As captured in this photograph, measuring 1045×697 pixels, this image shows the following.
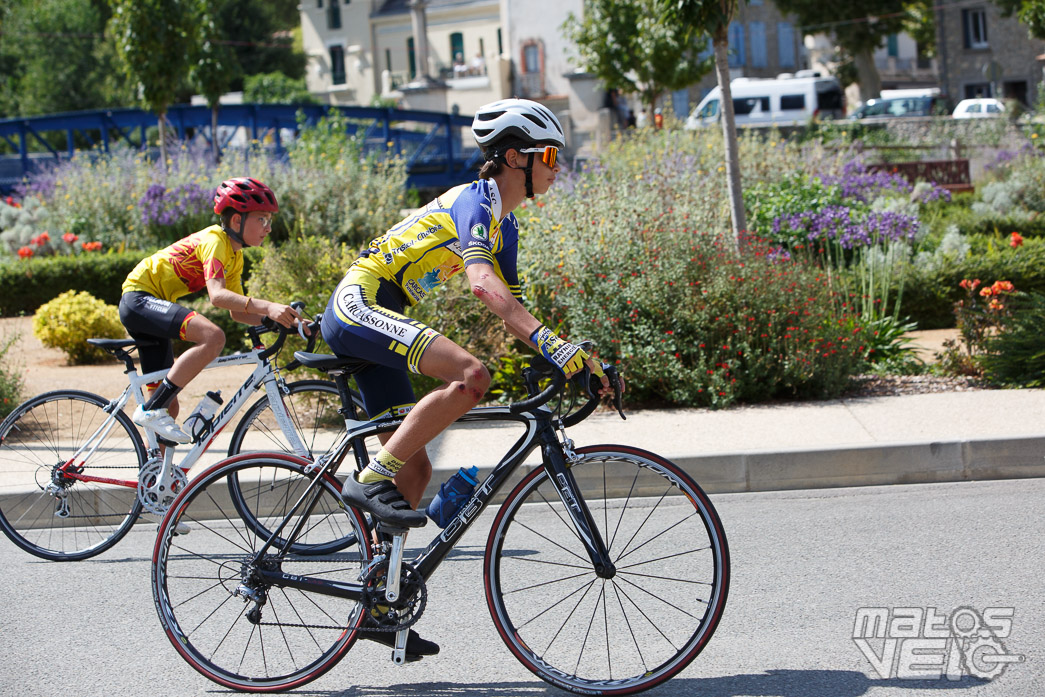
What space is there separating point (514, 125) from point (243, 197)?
2.17 m

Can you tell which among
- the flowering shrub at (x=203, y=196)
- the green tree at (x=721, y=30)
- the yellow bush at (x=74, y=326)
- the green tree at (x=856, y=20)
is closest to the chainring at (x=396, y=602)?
the green tree at (x=721, y=30)

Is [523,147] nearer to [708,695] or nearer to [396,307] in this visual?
[396,307]

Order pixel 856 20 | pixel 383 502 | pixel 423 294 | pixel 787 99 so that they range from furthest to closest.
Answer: pixel 856 20
pixel 787 99
pixel 423 294
pixel 383 502

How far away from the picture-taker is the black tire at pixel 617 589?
11.8 feet

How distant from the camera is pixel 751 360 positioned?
7.89m

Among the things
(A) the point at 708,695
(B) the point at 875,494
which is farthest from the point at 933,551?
(A) the point at 708,695

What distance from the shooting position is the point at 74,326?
10.9m

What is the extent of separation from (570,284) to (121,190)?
10.5 metres

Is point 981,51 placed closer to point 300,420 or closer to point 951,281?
point 951,281

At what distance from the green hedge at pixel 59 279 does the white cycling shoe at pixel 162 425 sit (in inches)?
361

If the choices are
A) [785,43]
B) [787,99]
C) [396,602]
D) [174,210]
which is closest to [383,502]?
[396,602]

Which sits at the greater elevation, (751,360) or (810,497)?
(751,360)

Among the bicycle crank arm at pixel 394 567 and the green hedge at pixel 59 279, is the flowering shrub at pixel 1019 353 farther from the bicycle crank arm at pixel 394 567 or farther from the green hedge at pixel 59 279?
the green hedge at pixel 59 279

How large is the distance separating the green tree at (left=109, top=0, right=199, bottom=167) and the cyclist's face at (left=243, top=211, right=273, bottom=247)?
566 inches
